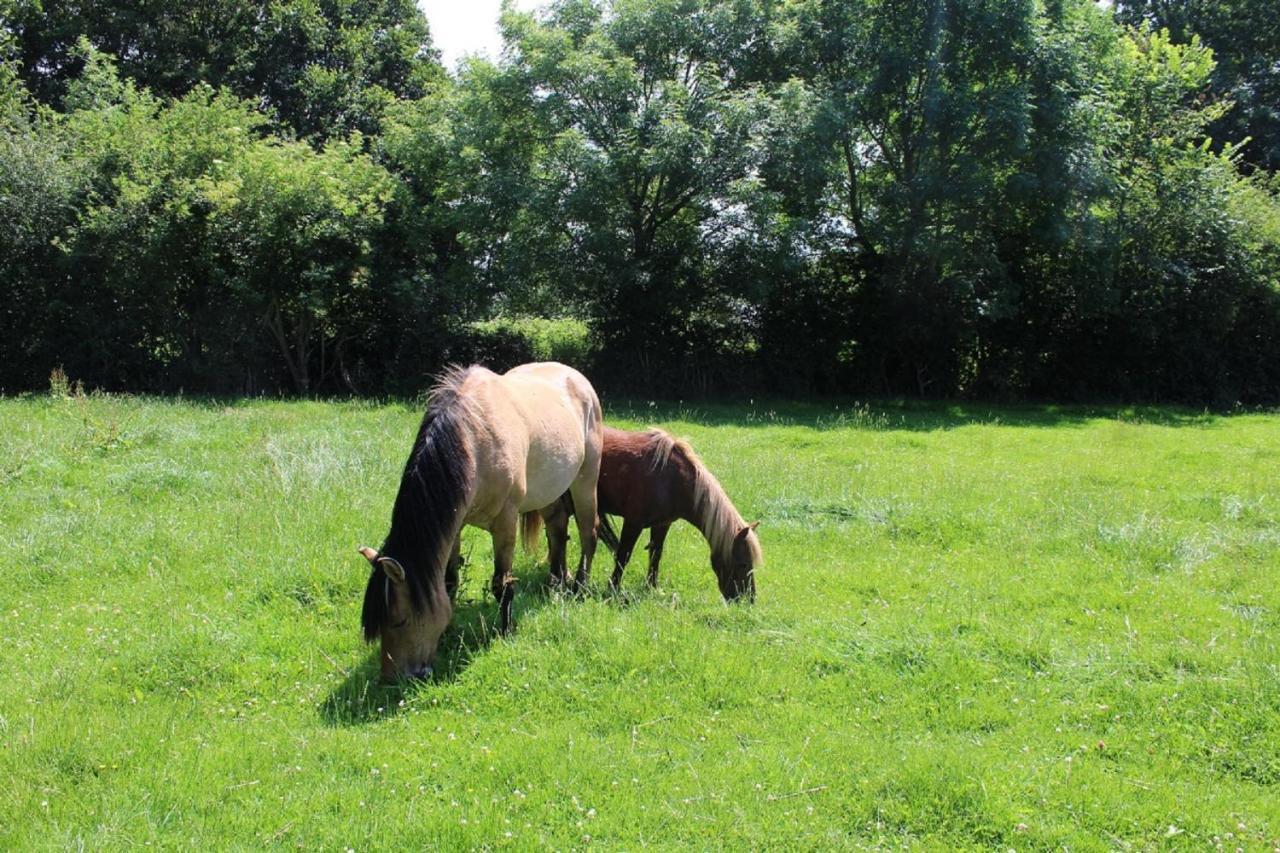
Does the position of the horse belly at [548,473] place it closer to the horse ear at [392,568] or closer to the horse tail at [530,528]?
the horse tail at [530,528]

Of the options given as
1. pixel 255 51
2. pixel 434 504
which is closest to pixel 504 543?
pixel 434 504

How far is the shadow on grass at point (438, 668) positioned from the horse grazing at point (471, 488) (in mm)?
105

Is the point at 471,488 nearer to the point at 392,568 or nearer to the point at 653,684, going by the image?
the point at 392,568

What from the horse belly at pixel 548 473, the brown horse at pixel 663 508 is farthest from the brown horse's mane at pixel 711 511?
the horse belly at pixel 548 473

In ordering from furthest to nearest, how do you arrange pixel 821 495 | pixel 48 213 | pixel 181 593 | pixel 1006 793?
pixel 48 213 → pixel 821 495 → pixel 181 593 → pixel 1006 793

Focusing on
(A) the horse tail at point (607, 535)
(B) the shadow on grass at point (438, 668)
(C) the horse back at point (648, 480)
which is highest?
(C) the horse back at point (648, 480)

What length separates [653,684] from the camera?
507cm

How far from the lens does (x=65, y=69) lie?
28766 mm

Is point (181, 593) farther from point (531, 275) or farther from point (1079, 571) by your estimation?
point (531, 275)

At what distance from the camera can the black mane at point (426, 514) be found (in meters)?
4.83

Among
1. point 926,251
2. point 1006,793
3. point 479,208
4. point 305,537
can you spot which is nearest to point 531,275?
point 479,208

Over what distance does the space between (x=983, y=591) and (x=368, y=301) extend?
629 inches

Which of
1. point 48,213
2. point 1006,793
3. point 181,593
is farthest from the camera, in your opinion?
point 48,213

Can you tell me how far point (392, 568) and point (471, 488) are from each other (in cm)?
77
